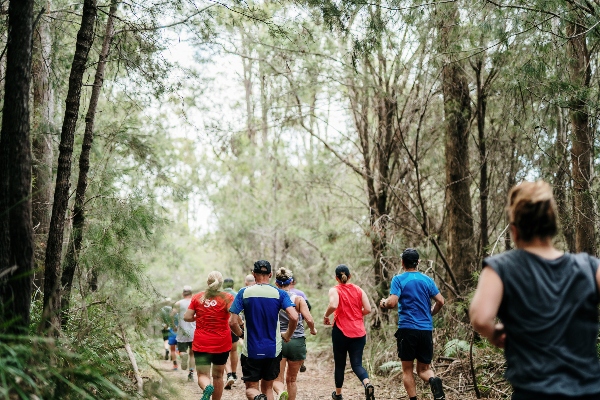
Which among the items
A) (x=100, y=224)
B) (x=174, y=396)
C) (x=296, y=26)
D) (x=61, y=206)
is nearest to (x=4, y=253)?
(x=174, y=396)

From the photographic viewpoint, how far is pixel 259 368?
21.9ft

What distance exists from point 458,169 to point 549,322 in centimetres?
960

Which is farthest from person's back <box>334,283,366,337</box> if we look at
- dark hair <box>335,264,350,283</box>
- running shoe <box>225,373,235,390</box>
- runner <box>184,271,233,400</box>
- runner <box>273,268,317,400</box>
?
running shoe <box>225,373,235,390</box>

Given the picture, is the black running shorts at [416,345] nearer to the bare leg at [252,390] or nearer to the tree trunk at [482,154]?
the bare leg at [252,390]

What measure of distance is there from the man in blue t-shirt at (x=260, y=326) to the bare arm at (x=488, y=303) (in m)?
4.18

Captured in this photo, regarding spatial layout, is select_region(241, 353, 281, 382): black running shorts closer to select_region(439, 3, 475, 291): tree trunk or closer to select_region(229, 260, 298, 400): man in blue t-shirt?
select_region(229, 260, 298, 400): man in blue t-shirt

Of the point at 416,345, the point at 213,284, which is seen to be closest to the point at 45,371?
the point at 213,284

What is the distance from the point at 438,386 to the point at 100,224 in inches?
224

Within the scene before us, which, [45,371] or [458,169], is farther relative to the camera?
[458,169]

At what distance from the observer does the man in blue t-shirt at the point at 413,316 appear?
23.3 ft

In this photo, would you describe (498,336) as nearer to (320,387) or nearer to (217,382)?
(217,382)

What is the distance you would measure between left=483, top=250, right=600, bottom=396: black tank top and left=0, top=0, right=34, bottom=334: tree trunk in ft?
11.3

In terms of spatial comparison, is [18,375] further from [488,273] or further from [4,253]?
[488,273]

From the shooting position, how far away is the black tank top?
8.35 ft
